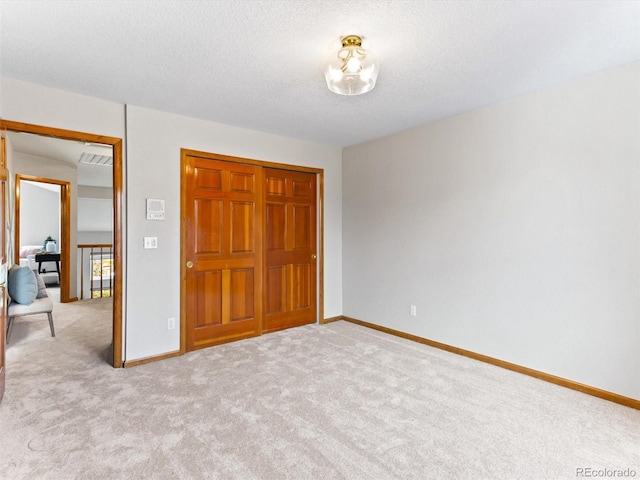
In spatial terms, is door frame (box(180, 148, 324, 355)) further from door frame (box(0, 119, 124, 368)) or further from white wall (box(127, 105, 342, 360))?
door frame (box(0, 119, 124, 368))

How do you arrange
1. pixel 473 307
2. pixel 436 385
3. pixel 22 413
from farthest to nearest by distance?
pixel 473 307 < pixel 436 385 < pixel 22 413

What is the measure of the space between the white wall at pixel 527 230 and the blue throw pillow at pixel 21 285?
4030 mm

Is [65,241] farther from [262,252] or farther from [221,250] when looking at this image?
[262,252]

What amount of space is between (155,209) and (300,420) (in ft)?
7.67

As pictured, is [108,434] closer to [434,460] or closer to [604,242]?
[434,460]

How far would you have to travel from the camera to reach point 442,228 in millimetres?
3592

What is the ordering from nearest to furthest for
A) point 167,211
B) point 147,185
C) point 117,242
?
point 117,242, point 147,185, point 167,211

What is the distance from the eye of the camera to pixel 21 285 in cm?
376

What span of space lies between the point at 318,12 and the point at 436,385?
272 centimetres

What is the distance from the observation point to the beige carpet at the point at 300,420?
5.85ft

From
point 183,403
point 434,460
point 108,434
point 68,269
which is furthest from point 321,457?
point 68,269

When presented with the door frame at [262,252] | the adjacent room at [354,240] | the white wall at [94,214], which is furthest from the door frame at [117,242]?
the white wall at [94,214]

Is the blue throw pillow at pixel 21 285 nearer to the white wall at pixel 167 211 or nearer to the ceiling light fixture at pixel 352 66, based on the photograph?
the white wall at pixel 167 211

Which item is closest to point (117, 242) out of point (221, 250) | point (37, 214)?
point (221, 250)
